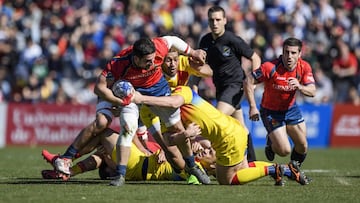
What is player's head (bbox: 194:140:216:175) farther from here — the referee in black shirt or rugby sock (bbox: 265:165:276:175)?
the referee in black shirt

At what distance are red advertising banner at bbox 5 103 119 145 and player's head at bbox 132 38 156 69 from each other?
36.0 feet

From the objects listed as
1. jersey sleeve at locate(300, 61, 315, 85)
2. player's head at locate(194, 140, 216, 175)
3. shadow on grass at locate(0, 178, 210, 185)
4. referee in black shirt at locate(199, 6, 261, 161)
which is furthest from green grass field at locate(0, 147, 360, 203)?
referee in black shirt at locate(199, 6, 261, 161)

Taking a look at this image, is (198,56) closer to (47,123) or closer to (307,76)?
(307,76)

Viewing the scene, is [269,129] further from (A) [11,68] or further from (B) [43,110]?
(A) [11,68]

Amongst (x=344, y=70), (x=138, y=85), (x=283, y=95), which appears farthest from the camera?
(x=344, y=70)

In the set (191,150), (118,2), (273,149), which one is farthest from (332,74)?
(191,150)

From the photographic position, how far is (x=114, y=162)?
1159cm

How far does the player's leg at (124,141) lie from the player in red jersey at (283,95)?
6.63ft

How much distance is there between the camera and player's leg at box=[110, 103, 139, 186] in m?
10.7

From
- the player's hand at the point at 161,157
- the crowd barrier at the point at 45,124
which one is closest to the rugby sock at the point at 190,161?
the player's hand at the point at 161,157

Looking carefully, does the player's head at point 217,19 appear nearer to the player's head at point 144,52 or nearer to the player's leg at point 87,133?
the player's leg at point 87,133

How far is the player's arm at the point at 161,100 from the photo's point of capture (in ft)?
33.4

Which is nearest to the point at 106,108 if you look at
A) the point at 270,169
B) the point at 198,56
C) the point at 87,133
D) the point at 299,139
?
the point at 87,133

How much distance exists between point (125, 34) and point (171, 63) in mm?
12000
